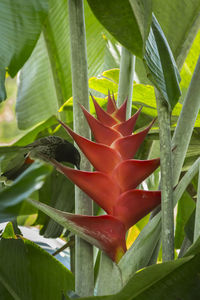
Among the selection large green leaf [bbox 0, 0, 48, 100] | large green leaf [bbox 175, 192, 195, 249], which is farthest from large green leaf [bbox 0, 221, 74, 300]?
large green leaf [bbox 175, 192, 195, 249]

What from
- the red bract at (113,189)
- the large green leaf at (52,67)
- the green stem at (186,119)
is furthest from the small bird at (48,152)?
the large green leaf at (52,67)

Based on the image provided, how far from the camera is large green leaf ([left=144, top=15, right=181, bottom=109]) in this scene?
459 millimetres

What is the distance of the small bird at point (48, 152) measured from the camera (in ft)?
1.72

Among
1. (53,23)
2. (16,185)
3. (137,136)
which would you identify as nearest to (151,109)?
(53,23)

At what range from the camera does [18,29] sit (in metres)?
0.51

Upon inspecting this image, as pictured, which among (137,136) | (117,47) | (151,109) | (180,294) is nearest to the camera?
(180,294)

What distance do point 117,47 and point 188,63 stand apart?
19 centimetres

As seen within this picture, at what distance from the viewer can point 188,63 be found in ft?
3.41

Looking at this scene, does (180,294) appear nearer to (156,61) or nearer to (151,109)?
(156,61)

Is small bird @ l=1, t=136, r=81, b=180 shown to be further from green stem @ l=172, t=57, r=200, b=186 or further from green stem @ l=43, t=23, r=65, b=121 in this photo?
green stem @ l=43, t=23, r=65, b=121

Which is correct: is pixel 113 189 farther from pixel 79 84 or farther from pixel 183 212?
pixel 183 212

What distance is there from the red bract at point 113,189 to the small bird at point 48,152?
17 mm

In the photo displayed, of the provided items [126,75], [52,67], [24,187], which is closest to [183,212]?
[52,67]

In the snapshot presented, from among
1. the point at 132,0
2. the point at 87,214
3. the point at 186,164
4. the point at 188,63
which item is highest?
the point at 132,0
